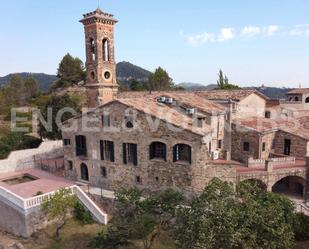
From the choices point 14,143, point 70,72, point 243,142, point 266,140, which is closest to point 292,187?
point 266,140

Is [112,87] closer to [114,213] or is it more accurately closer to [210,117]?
[210,117]

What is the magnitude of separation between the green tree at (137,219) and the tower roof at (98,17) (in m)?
20.4

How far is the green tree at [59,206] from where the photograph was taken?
79.6 feet

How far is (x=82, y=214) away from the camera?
27.0m

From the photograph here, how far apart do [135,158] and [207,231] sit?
13.9 m

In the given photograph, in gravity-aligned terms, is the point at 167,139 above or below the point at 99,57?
below

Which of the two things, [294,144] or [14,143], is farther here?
[14,143]

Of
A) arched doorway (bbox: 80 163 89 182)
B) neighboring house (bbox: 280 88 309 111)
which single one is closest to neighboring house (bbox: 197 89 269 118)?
neighboring house (bbox: 280 88 309 111)

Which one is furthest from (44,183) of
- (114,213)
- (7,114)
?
(7,114)

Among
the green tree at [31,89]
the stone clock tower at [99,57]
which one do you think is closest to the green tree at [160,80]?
the green tree at [31,89]

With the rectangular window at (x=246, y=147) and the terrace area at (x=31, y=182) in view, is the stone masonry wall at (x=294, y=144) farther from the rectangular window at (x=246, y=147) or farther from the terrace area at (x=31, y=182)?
the terrace area at (x=31, y=182)

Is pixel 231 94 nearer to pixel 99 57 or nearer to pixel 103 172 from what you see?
pixel 99 57

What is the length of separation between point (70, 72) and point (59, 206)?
70816 mm

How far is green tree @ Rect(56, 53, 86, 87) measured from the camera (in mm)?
87806
